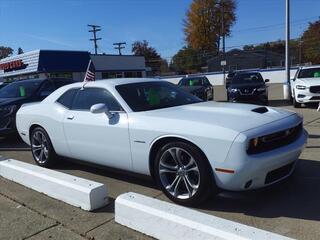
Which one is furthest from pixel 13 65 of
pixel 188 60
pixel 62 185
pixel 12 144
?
pixel 188 60

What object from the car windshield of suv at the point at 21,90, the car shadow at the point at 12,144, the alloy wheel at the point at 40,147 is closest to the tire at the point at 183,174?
the alloy wheel at the point at 40,147

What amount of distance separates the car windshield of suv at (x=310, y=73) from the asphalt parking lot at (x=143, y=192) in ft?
31.1

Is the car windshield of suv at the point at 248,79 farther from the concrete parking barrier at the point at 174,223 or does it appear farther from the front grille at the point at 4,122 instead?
the concrete parking barrier at the point at 174,223

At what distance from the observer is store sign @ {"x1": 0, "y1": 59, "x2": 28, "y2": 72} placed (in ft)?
113

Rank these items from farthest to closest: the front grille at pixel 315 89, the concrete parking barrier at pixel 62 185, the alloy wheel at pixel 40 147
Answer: the front grille at pixel 315 89, the alloy wheel at pixel 40 147, the concrete parking barrier at pixel 62 185

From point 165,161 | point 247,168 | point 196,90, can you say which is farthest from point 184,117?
point 196,90

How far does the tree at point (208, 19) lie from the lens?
242 ft

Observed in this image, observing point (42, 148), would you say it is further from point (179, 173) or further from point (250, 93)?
point (250, 93)

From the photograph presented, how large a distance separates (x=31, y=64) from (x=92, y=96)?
2899cm

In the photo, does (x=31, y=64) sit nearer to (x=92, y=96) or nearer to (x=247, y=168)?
(x=92, y=96)

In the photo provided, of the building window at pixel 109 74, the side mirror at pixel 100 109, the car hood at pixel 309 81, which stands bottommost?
the building window at pixel 109 74

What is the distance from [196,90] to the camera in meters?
16.2

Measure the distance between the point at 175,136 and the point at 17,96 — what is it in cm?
713

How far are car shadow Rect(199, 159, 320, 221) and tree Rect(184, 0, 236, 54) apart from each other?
70.5 m
